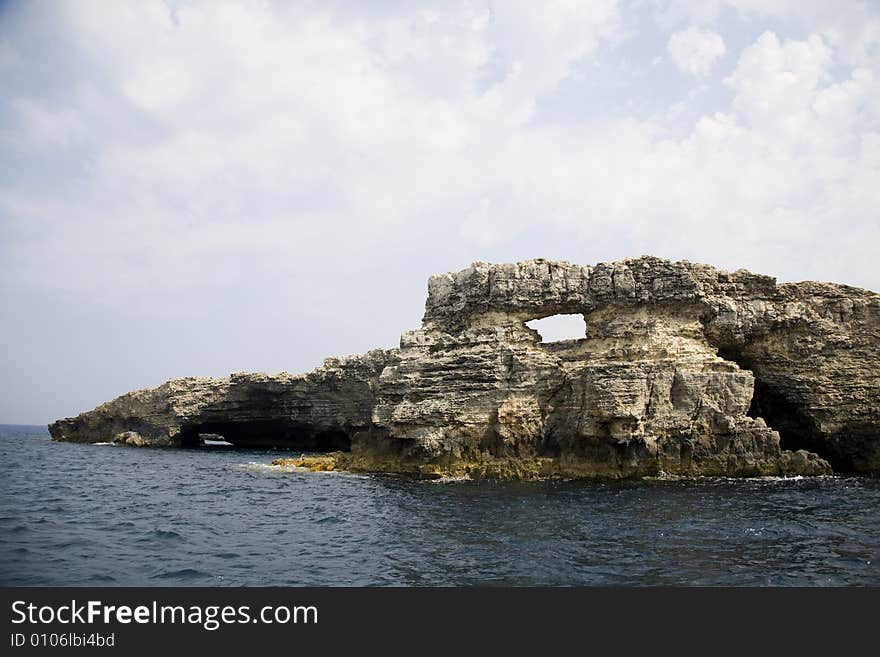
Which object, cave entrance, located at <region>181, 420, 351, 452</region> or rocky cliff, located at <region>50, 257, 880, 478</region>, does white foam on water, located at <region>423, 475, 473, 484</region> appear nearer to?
rocky cliff, located at <region>50, 257, 880, 478</region>

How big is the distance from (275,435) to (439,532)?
175 ft

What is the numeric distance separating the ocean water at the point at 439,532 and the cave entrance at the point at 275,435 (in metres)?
31.5

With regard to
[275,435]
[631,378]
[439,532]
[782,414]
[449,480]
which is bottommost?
[439,532]

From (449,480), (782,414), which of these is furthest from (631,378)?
(782,414)

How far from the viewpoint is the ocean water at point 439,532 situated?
14.0 meters

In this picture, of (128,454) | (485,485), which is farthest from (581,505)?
(128,454)

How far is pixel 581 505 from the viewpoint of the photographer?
2342 cm

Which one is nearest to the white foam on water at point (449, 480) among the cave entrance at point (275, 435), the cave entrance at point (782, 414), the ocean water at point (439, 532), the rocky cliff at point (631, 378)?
the ocean water at point (439, 532)

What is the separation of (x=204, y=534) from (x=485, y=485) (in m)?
14.7

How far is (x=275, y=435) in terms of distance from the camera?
68125mm

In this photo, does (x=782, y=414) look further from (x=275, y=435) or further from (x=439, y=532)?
(x=275, y=435)

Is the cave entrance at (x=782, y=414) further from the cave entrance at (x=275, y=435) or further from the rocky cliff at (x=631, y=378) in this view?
the cave entrance at (x=275, y=435)
